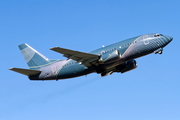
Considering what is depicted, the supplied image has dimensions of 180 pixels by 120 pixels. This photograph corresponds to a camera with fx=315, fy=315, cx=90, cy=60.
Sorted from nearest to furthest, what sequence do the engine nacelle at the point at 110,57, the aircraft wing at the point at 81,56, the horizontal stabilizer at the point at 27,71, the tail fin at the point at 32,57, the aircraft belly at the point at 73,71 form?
the aircraft wing at the point at 81,56 < the engine nacelle at the point at 110,57 < the horizontal stabilizer at the point at 27,71 < the aircraft belly at the point at 73,71 < the tail fin at the point at 32,57

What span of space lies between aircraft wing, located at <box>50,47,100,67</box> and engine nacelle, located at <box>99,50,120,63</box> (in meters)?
0.90

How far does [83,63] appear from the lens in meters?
52.6

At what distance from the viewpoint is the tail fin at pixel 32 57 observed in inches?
2333

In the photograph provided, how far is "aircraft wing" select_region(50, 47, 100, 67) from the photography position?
4872cm

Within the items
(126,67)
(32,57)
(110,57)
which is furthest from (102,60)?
(32,57)

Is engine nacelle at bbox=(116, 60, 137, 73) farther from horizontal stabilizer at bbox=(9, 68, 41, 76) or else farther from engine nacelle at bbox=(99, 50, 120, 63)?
horizontal stabilizer at bbox=(9, 68, 41, 76)

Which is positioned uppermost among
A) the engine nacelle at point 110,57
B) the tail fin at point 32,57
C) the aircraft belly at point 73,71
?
the tail fin at point 32,57

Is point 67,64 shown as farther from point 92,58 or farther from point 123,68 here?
point 123,68

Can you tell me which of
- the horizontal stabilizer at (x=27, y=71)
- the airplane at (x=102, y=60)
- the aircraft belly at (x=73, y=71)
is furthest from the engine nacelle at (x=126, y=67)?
the horizontal stabilizer at (x=27, y=71)

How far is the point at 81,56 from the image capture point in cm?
5112

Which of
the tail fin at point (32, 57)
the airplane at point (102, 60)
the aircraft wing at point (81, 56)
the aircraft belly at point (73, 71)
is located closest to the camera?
the aircraft wing at point (81, 56)

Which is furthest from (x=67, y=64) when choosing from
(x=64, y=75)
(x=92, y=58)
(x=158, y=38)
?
(x=158, y=38)

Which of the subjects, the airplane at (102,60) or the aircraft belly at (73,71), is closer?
the airplane at (102,60)

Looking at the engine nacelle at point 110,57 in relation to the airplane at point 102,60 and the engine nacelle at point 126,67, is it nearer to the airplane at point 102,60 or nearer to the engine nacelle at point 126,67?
the airplane at point 102,60
